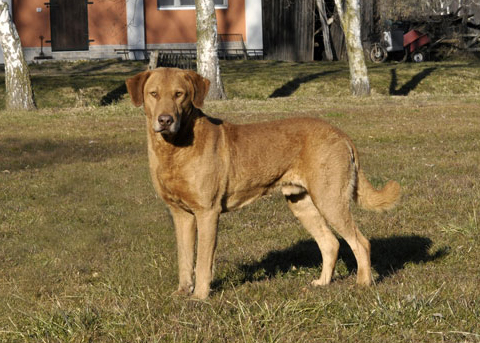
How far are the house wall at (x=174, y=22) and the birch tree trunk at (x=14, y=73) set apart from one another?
496 inches

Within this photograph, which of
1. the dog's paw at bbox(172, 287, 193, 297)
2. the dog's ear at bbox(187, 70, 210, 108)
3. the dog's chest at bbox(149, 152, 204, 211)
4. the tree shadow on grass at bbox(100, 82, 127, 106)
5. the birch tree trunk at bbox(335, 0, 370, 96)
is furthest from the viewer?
the birch tree trunk at bbox(335, 0, 370, 96)

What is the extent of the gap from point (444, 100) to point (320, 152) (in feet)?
52.9

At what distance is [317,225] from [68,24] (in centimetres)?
2748

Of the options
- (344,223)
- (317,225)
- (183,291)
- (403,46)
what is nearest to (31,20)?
(403,46)

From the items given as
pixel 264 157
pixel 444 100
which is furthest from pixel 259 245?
pixel 444 100

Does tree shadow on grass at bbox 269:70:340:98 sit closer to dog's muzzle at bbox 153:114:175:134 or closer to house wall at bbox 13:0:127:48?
house wall at bbox 13:0:127:48

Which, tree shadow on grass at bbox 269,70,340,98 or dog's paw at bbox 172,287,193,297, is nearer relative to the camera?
dog's paw at bbox 172,287,193,297

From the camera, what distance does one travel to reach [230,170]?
5.66 m

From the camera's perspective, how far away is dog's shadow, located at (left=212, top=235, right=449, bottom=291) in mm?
6320

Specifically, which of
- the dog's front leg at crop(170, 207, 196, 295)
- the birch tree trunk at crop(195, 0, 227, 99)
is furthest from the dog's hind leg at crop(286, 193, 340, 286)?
the birch tree trunk at crop(195, 0, 227, 99)

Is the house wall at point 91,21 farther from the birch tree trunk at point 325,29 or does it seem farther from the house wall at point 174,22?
the birch tree trunk at point 325,29

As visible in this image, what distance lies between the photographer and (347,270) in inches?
261

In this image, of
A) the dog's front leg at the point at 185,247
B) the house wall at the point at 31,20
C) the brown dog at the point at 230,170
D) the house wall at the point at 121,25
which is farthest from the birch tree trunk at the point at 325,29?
the dog's front leg at the point at 185,247

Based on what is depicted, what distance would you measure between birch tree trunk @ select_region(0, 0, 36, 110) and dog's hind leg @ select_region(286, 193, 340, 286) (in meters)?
14.4
